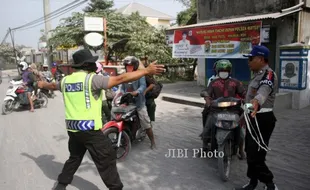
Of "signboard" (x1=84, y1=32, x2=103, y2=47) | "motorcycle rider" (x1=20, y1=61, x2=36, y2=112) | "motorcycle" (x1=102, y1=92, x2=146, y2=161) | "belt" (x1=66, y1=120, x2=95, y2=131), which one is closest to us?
"belt" (x1=66, y1=120, x2=95, y2=131)

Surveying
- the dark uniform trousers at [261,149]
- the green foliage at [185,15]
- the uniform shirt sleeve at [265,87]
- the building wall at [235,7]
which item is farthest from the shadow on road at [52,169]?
the green foliage at [185,15]

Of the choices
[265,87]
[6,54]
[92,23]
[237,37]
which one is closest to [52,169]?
[265,87]

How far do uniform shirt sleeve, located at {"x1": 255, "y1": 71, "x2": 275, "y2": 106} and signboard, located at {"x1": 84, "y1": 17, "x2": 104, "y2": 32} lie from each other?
17.0 m

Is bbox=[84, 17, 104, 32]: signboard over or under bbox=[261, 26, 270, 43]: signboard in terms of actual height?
over

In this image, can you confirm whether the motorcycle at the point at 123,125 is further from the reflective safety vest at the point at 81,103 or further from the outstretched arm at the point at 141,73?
the outstretched arm at the point at 141,73

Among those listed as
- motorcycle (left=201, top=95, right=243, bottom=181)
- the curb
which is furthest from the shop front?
motorcycle (left=201, top=95, right=243, bottom=181)

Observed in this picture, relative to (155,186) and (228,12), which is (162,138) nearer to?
(155,186)

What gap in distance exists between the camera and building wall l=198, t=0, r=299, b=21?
9.51m

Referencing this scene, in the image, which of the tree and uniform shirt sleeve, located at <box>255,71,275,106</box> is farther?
the tree

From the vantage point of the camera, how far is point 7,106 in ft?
28.9

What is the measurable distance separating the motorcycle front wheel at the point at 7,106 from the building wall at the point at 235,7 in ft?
28.2

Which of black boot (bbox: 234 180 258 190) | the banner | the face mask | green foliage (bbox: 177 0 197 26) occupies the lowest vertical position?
black boot (bbox: 234 180 258 190)

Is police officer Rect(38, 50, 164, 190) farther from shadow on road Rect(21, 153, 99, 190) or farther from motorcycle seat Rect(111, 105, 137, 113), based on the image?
motorcycle seat Rect(111, 105, 137, 113)

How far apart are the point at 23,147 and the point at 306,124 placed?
6104 millimetres
